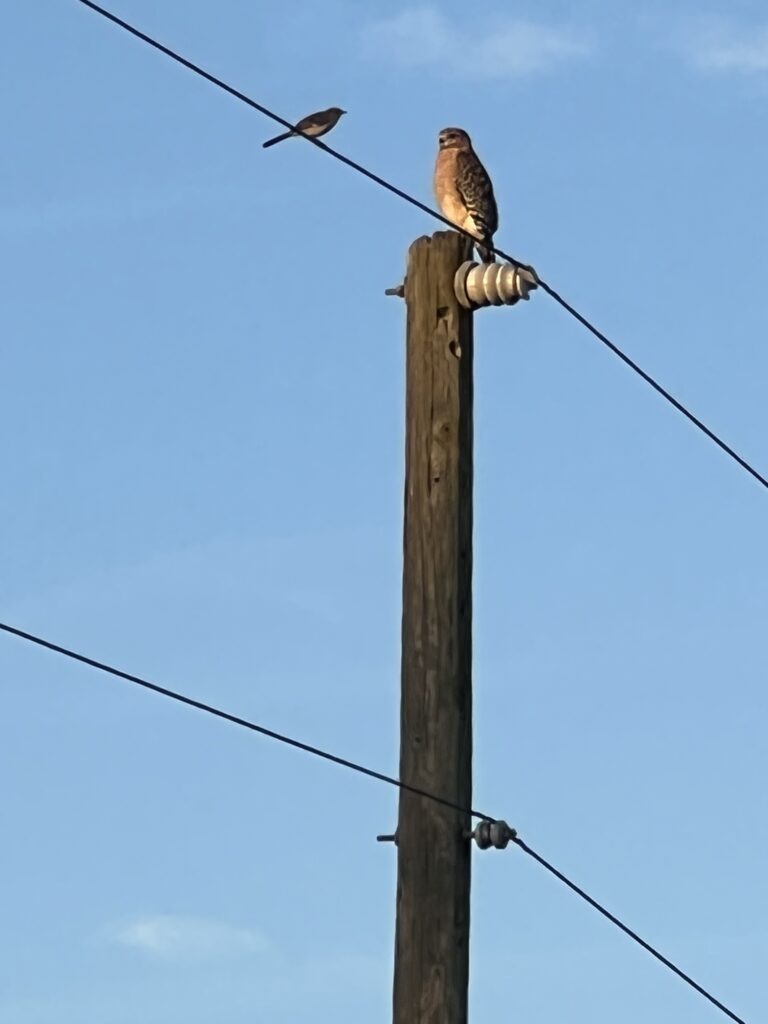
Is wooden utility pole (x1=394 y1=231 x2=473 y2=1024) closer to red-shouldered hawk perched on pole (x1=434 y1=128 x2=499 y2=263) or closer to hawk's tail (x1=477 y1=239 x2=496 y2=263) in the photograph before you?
hawk's tail (x1=477 y1=239 x2=496 y2=263)

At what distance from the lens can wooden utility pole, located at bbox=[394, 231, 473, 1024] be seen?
775cm

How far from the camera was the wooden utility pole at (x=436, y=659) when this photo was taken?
775cm

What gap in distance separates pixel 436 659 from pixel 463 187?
17.3 ft

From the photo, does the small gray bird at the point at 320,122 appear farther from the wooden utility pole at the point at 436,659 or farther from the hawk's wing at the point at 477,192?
the wooden utility pole at the point at 436,659

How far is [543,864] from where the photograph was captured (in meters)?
8.26

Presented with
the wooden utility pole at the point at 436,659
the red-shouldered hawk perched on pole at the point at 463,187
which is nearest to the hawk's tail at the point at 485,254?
the wooden utility pole at the point at 436,659

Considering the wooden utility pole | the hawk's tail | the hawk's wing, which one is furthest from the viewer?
the hawk's wing

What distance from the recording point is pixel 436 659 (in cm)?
804

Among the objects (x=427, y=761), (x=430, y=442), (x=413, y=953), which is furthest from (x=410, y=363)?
(x=413, y=953)

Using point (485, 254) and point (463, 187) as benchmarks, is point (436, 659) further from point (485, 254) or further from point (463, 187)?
Answer: point (463, 187)

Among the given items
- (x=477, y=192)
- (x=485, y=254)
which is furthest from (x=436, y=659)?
(x=477, y=192)

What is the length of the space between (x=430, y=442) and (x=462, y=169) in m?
5.07

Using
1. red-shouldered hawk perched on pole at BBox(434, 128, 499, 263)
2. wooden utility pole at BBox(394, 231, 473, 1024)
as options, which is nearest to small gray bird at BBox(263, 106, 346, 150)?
red-shouldered hawk perched on pole at BBox(434, 128, 499, 263)

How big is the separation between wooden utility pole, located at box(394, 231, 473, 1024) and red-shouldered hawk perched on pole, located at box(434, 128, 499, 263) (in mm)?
3462
